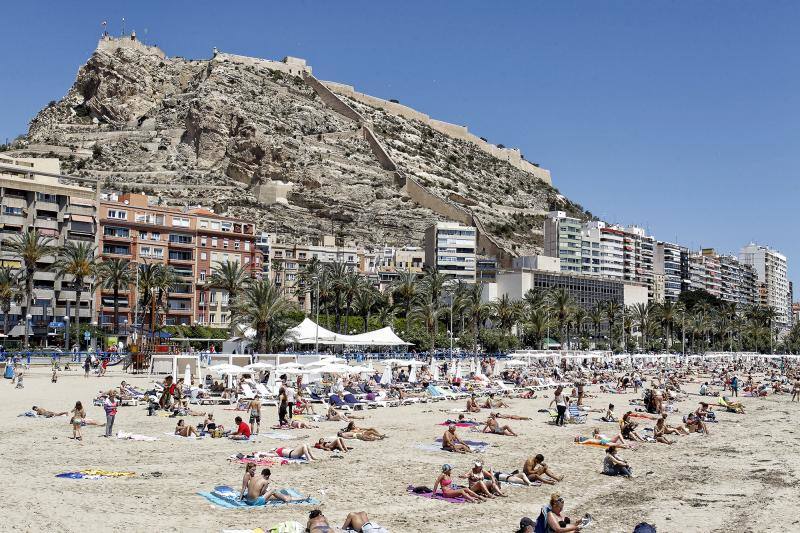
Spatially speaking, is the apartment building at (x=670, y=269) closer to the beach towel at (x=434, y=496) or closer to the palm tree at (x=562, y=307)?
the palm tree at (x=562, y=307)

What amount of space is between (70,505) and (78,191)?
65317mm

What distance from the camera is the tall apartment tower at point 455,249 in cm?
11738

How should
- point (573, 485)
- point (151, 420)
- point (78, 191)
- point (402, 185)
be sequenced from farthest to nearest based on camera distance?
point (402, 185)
point (78, 191)
point (151, 420)
point (573, 485)

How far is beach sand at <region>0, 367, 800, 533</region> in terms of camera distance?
1316 centimetres

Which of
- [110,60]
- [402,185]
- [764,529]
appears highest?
[110,60]

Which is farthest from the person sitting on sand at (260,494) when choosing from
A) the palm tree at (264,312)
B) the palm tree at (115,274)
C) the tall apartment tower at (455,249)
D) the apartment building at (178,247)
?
the tall apartment tower at (455,249)

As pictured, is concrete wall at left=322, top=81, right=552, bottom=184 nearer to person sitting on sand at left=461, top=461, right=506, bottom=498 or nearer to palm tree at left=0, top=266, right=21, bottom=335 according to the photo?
palm tree at left=0, top=266, right=21, bottom=335

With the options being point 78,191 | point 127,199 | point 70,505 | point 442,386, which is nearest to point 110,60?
point 127,199

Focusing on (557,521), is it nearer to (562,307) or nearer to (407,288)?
(407,288)

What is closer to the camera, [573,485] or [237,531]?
[237,531]

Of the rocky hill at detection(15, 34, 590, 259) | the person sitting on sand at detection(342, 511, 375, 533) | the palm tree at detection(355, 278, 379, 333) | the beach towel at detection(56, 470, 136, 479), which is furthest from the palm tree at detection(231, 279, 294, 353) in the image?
the rocky hill at detection(15, 34, 590, 259)

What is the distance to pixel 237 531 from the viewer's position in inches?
466

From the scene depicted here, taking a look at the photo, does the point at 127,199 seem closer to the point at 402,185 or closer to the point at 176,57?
the point at 402,185

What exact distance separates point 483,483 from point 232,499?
4.49 meters
